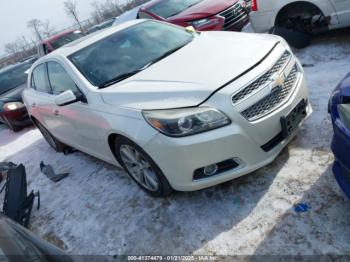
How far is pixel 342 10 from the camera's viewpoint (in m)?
4.93

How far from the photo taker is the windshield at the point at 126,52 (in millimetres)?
3674

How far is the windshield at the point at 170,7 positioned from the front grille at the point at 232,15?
1.32 meters

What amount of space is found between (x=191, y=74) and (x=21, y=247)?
1.96 meters

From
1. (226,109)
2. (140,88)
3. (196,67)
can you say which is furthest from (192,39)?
(226,109)

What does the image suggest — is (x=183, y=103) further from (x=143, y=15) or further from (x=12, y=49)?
(x=12, y=49)

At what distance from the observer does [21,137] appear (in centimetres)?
789

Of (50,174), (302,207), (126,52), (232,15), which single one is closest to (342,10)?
(232,15)

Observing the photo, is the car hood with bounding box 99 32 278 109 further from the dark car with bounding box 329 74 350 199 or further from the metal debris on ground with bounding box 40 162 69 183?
the metal debris on ground with bounding box 40 162 69 183

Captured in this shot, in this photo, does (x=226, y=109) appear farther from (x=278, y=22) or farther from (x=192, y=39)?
(x=278, y=22)

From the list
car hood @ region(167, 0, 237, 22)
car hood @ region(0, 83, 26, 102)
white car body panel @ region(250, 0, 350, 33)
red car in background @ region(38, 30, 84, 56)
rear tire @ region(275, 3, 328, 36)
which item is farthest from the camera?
red car in background @ region(38, 30, 84, 56)

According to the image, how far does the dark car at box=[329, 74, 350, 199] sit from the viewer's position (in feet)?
7.10

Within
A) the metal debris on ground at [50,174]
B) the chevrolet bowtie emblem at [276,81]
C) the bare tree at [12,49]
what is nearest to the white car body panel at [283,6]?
the chevrolet bowtie emblem at [276,81]

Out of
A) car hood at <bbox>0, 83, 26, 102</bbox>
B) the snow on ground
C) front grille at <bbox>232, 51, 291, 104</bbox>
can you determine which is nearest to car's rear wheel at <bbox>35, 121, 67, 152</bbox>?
the snow on ground

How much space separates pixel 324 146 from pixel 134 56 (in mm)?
2217
